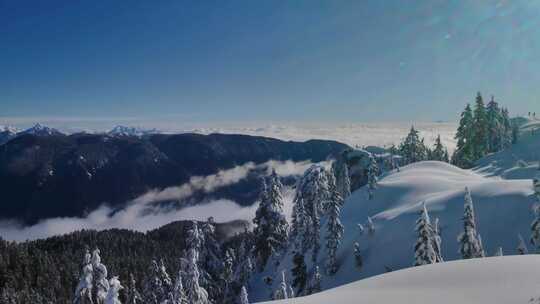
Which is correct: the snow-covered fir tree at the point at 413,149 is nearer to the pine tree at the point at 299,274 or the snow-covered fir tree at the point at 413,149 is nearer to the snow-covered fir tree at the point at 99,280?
the pine tree at the point at 299,274

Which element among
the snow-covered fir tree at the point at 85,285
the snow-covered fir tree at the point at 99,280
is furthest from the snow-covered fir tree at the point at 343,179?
the snow-covered fir tree at the point at 85,285

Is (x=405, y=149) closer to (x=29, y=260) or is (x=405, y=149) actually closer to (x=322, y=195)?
(x=322, y=195)

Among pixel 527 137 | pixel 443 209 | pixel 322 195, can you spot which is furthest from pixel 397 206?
pixel 527 137

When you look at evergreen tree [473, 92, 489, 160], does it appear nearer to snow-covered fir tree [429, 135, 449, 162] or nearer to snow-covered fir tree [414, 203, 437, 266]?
snow-covered fir tree [429, 135, 449, 162]

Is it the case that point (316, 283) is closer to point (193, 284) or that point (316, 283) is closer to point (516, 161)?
point (193, 284)

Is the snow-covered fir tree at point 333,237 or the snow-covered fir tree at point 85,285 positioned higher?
the snow-covered fir tree at point 85,285

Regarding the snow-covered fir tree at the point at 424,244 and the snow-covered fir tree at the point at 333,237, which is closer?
the snow-covered fir tree at the point at 424,244

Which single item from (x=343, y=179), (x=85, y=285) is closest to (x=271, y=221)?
(x=343, y=179)
